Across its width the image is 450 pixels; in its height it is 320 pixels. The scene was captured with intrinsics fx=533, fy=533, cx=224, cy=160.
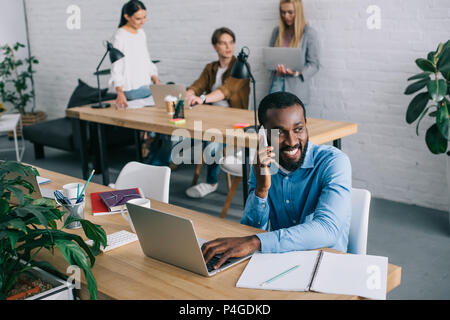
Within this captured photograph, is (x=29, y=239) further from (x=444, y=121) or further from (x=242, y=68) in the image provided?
(x=444, y=121)

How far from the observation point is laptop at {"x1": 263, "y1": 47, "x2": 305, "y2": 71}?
4.05m

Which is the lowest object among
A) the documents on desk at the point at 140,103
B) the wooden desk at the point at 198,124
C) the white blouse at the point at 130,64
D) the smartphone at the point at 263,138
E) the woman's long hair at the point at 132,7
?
the wooden desk at the point at 198,124

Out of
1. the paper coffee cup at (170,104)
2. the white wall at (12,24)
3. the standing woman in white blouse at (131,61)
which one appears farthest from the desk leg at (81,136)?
the white wall at (12,24)

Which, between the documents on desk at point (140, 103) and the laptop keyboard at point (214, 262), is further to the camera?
the documents on desk at point (140, 103)

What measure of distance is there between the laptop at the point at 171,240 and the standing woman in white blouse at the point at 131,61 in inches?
110

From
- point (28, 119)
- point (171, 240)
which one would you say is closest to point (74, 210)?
point (171, 240)

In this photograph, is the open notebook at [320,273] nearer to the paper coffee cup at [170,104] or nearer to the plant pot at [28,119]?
the paper coffee cup at [170,104]

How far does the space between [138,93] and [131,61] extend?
272 mm

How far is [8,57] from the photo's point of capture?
6703 mm

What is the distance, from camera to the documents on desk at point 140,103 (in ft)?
14.0

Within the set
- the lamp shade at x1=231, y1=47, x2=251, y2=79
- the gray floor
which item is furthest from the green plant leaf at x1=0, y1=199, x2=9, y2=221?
the lamp shade at x1=231, y1=47, x2=251, y2=79

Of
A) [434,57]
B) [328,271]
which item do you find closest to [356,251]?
[328,271]
